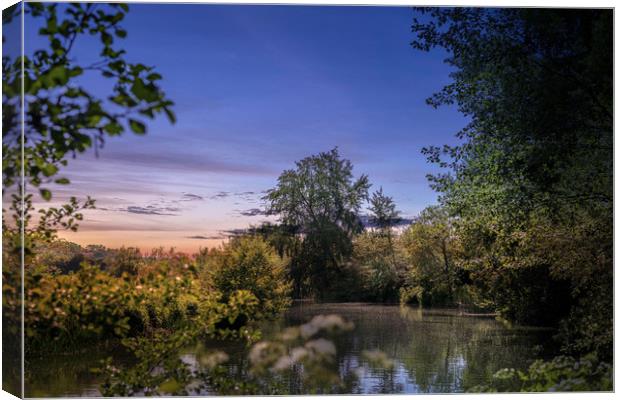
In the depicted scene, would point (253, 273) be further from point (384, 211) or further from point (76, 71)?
point (76, 71)

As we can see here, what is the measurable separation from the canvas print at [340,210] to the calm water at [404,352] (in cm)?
2

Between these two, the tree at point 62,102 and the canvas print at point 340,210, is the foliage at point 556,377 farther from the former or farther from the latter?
the tree at point 62,102

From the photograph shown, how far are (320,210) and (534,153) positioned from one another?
2.00 m

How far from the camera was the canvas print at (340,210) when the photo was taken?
5.75m

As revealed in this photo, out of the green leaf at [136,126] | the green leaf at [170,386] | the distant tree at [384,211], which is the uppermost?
the green leaf at [136,126]

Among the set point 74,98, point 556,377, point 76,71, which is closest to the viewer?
point 76,71

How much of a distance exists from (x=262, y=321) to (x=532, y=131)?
115 inches

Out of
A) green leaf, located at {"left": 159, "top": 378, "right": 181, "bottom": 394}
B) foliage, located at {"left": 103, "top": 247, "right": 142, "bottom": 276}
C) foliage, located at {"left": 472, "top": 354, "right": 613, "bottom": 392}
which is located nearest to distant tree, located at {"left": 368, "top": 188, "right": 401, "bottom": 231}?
foliage, located at {"left": 472, "top": 354, "right": 613, "bottom": 392}

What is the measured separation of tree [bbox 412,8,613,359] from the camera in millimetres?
6156

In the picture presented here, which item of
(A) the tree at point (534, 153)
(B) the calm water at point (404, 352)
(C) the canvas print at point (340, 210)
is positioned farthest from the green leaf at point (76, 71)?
(A) the tree at point (534, 153)

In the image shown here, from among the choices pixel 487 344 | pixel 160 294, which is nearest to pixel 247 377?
pixel 160 294

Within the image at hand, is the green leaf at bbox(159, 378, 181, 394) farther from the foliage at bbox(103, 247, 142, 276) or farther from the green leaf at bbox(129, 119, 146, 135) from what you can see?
the green leaf at bbox(129, 119, 146, 135)

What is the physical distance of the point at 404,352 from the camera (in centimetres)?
608

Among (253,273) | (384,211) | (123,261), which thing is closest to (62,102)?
(123,261)
